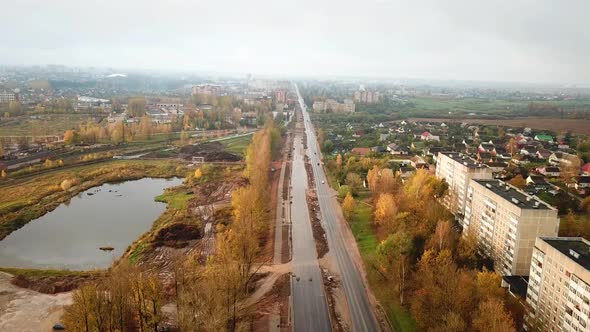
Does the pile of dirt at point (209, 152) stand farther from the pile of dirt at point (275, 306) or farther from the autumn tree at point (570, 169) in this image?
the autumn tree at point (570, 169)

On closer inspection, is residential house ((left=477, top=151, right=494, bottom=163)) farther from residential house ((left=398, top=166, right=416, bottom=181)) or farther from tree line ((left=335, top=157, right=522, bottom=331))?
tree line ((left=335, top=157, right=522, bottom=331))

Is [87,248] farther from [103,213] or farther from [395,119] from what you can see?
[395,119]

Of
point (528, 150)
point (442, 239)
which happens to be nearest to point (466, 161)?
point (442, 239)

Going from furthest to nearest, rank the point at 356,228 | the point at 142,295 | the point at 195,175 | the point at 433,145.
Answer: the point at 433,145 → the point at 195,175 → the point at 356,228 → the point at 142,295

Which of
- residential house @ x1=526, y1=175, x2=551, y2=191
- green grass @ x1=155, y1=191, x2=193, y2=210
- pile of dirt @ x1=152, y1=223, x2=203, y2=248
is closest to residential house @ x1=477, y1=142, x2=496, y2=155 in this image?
residential house @ x1=526, y1=175, x2=551, y2=191

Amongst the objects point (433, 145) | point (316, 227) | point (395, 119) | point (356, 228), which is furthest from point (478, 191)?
point (395, 119)
